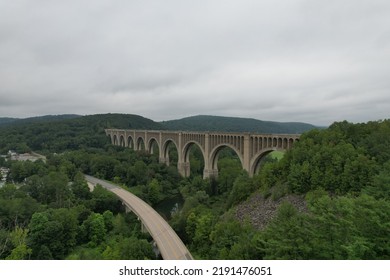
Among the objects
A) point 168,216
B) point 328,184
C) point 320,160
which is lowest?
point 168,216

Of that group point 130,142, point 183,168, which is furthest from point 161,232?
point 130,142

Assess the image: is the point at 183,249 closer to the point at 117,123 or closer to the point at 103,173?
the point at 103,173

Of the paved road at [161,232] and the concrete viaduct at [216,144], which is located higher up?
the concrete viaduct at [216,144]

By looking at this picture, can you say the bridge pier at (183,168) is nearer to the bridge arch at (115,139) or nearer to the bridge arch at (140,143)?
the bridge arch at (140,143)

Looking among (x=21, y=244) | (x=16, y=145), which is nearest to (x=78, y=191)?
(x=21, y=244)

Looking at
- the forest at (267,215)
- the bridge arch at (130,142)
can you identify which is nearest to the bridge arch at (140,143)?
the bridge arch at (130,142)

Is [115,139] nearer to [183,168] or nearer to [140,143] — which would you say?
[140,143]

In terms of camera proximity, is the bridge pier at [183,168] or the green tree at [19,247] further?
the bridge pier at [183,168]
